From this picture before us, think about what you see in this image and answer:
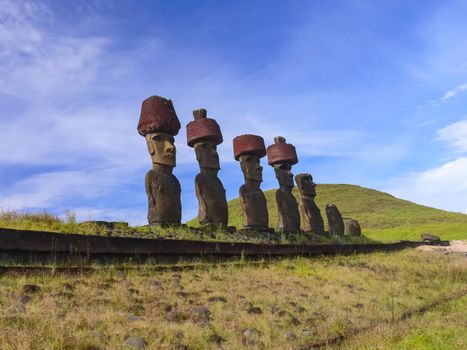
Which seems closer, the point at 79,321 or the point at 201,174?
the point at 79,321

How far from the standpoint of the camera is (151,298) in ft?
16.5

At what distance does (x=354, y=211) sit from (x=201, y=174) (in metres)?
31.0

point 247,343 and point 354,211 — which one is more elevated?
A: point 354,211

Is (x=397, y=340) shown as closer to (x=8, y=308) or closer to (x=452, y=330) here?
(x=452, y=330)

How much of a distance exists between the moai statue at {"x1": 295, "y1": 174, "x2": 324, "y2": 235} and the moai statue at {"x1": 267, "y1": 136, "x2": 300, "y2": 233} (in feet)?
3.39

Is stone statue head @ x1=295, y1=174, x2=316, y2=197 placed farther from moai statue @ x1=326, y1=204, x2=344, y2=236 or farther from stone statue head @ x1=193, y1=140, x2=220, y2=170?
stone statue head @ x1=193, y1=140, x2=220, y2=170

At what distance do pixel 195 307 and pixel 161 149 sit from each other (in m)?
5.61

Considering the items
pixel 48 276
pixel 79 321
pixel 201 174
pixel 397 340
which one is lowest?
pixel 397 340

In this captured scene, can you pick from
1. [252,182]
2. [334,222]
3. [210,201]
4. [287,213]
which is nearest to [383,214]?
[334,222]

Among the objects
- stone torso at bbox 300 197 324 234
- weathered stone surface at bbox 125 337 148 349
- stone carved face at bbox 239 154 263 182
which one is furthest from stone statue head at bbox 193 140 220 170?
weathered stone surface at bbox 125 337 148 349

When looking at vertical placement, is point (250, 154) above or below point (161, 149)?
above

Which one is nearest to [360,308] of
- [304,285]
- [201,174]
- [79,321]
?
[304,285]

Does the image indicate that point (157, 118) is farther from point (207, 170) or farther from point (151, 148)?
point (207, 170)

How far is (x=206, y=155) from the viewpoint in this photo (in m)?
11.8
